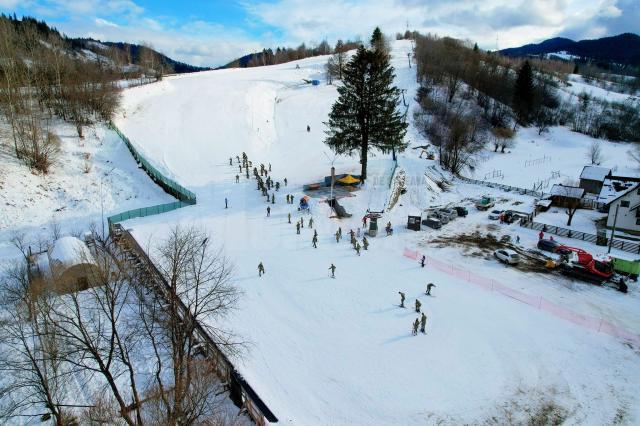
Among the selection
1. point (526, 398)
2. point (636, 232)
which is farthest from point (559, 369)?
point (636, 232)

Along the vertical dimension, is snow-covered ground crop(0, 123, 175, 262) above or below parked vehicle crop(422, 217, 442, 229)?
above

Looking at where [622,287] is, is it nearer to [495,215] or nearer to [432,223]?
[432,223]

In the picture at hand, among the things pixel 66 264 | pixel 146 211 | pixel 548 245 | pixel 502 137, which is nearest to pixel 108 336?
pixel 66 264

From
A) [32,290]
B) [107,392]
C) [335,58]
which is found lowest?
[107,392]

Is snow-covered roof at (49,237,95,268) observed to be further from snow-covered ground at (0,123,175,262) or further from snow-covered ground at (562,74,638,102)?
snow-covered ground at (562,74,638,102)

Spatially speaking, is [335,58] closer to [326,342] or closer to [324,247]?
[324,247]

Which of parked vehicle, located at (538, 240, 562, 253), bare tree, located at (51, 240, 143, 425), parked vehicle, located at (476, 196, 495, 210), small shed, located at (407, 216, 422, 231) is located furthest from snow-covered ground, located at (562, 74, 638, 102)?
bare tree, located at (51, 240, 143, 425)

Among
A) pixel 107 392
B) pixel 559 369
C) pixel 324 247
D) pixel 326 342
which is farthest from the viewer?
pixel 324 247

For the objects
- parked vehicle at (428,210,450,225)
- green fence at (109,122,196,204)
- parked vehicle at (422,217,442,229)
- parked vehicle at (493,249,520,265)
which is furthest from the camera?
green fence at (109,122,196,204)
